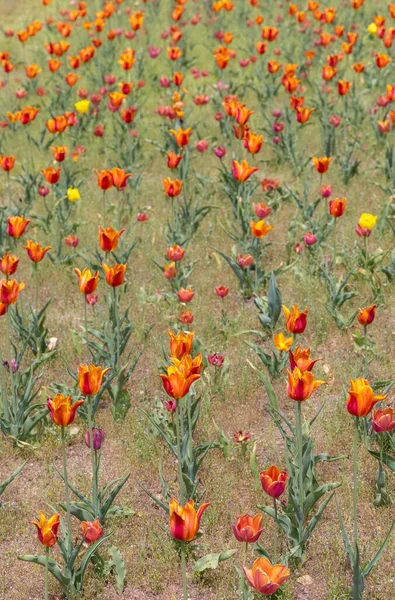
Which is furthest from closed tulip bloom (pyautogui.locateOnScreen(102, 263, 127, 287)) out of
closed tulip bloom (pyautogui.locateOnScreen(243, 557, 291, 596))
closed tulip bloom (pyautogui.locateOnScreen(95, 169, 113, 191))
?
closed tulip bloom (pyautogui.locateOnScreen(243, 557, 291, 596))

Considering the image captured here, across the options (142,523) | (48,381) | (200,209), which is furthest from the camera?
(200,209)

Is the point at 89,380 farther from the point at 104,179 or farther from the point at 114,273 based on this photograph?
the point at 104,179

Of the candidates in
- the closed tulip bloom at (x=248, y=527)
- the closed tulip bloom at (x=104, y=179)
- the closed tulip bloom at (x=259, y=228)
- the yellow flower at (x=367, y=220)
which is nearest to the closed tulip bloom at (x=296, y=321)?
the closed tulip bloom at (x=248, y=527)

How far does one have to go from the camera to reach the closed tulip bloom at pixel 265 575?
6.40ft

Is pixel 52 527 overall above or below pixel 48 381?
above

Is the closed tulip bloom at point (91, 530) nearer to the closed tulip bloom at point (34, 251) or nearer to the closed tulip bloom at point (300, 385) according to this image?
the closed tulip bloom at point (300, 385)

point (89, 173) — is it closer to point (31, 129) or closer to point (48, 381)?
point (31, 129)

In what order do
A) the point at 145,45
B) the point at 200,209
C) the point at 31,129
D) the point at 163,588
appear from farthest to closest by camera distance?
1. the point at 145,45
2. the point at 31,129
3. the point at 200,209
4. the point at 163,588

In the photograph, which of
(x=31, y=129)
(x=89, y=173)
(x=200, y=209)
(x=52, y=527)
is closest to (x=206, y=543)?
(x=52, y=527)

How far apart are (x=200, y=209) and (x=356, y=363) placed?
2038 millimetres

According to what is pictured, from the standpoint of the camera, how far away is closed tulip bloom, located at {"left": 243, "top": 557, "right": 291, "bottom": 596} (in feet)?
6.40

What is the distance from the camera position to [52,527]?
2207 mm

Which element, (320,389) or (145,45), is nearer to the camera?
(320,389)

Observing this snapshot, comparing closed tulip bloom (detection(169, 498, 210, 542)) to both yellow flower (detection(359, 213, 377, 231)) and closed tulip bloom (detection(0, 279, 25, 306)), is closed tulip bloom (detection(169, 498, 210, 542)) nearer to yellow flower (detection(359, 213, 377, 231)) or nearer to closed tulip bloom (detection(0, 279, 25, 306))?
closed tulip bloom (detection(0, 279, 25, 306))
